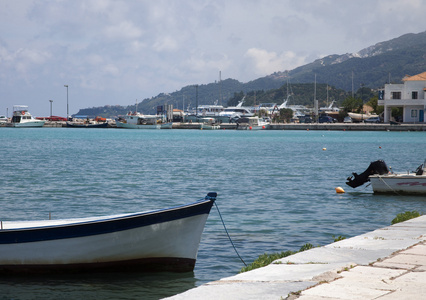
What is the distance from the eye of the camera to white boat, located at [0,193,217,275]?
1205cm

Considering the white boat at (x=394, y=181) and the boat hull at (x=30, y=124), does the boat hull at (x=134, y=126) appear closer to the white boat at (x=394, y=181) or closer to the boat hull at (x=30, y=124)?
the boat hull at (x=30, y=124)

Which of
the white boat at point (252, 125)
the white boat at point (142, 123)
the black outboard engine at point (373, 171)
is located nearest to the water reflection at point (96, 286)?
the black outboard engine at point (373, 171)

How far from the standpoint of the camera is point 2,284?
41.2 ft

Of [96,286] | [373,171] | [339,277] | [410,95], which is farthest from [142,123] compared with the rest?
[339,277]

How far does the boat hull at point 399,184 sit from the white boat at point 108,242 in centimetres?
1599

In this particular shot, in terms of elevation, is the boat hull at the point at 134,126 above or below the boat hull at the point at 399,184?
above

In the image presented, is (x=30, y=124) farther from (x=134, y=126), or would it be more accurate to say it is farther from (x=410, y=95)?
(x=410, y=95)

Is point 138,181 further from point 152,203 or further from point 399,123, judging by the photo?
point 399,123

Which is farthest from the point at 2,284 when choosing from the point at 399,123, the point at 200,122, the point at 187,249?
the point at 200,122

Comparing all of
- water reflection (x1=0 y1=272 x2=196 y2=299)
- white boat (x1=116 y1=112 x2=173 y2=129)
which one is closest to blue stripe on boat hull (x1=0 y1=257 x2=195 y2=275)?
water reflection (x1=0 y1=272 x2=196 y2=299)

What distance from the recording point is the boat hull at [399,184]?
85.9 feet

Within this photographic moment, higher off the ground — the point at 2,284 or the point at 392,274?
the point at 392,274

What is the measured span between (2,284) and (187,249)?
3881 mm

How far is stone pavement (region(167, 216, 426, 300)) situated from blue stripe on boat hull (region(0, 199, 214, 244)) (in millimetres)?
2758
